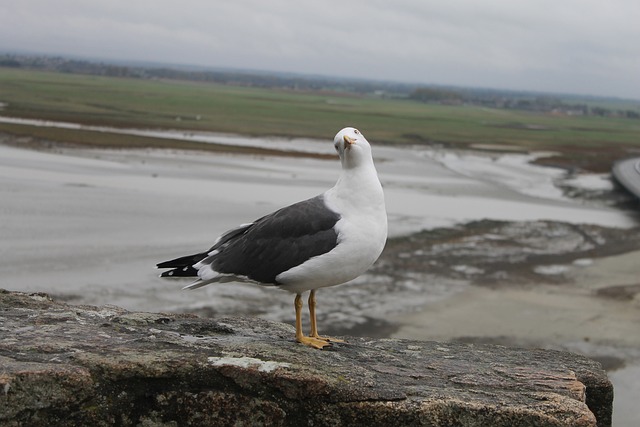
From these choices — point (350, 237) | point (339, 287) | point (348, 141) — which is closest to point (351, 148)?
point (348, 141)

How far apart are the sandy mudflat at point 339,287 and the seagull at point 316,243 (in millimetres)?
7846

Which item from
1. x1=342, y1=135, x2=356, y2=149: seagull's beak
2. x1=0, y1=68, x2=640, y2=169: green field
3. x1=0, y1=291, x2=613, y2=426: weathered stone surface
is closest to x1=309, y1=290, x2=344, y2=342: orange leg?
x1=0, y1=291, x2=613, y2=426: weathered stone surface

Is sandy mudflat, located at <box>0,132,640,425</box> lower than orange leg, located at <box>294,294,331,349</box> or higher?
lower

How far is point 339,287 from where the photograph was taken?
717 inches

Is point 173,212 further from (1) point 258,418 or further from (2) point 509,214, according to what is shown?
(1) point 258,418

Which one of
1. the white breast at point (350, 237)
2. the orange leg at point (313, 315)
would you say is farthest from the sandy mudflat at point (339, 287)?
the white breast at point (350, 237)

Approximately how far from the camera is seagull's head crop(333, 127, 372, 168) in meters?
6.55

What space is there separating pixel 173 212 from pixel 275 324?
18631 mm

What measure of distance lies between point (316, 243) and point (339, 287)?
12003 mm

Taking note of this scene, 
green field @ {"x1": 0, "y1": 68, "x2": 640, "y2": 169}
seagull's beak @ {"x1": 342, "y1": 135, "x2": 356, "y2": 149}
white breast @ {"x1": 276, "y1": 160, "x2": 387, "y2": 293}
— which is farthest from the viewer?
green field @ {"x1": 0, "y1": 68, "x2": 640, "y2": 169}

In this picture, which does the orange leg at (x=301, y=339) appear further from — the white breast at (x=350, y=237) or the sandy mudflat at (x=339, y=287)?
the sandy mudflat at (x=339, y=287)

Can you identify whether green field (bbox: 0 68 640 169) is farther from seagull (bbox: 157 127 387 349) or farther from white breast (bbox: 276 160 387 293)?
white breast (bbox: 276 160 387 293)

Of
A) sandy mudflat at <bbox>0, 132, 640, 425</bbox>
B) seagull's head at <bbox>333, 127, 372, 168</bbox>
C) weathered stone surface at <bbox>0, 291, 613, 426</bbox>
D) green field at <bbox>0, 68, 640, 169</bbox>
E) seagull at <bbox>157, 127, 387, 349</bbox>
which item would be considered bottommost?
sandy mudflat at <bbox>0, 132, 640, 425</bbox>

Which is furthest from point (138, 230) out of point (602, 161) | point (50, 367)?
point (602, 161)
